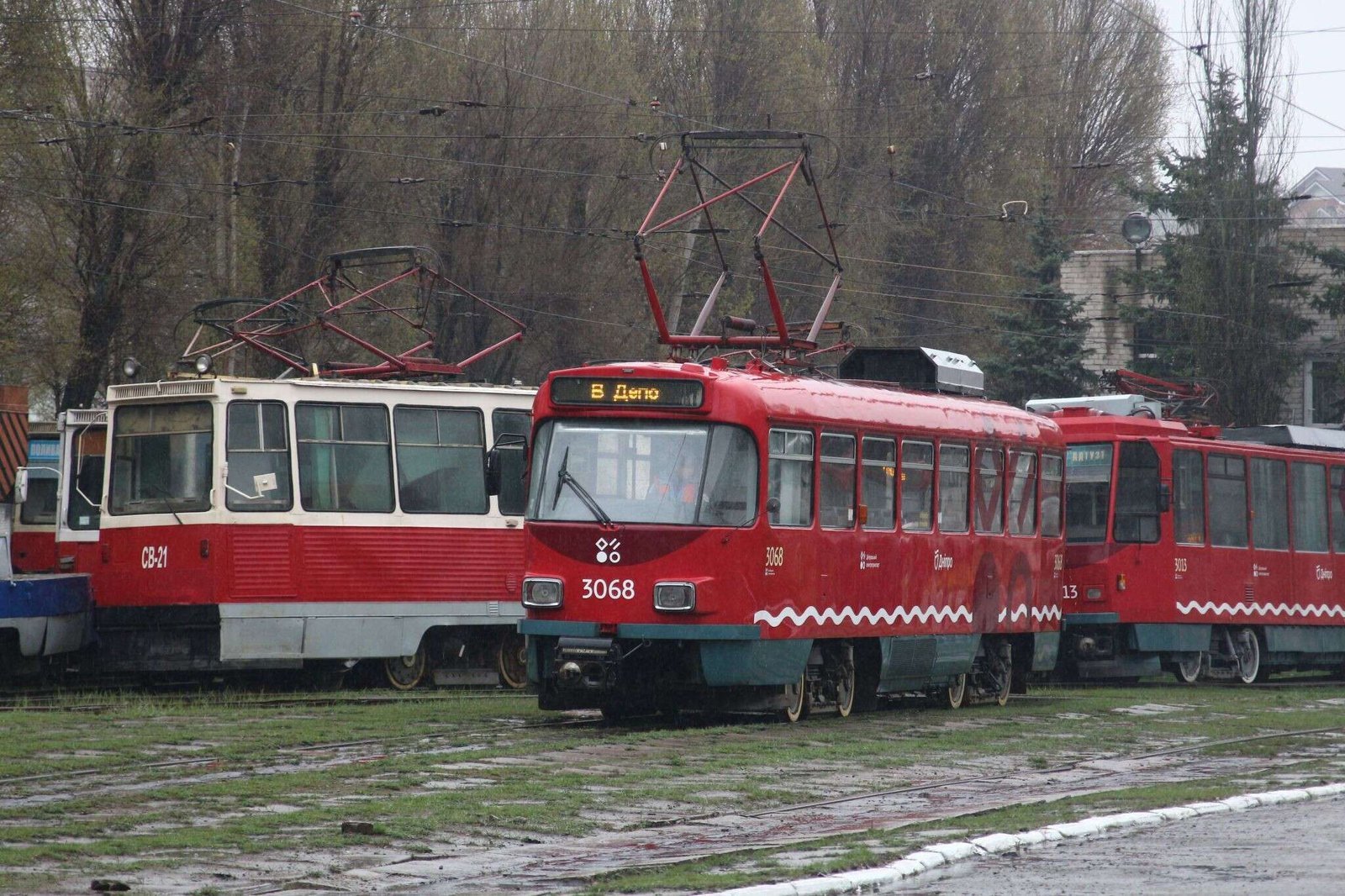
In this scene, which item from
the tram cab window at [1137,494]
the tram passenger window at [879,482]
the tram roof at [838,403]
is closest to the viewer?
the tram roof at [838,403]

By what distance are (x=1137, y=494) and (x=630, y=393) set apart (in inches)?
413

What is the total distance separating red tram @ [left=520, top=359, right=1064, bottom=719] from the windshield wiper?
15 millimetres

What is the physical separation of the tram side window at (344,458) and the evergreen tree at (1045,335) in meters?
27.4

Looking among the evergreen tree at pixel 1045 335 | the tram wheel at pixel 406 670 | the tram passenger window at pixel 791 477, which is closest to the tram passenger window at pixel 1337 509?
the tram wheel at pixel 406 670

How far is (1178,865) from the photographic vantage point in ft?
31.8

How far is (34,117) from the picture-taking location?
1171 inches

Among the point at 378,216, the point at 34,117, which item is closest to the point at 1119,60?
the point at 378,216

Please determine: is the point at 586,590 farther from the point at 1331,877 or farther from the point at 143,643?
the point at 1331,877

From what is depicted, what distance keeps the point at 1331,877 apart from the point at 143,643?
1367 cm

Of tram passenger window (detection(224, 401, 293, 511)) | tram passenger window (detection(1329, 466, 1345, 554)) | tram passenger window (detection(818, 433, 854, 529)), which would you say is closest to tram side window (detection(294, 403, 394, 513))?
tram passenger window (detection(224, 401, 293, 511))

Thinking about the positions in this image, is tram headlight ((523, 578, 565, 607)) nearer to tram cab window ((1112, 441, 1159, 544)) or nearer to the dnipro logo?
the dnipro logo

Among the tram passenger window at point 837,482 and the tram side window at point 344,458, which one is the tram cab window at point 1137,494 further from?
the tram side window at point 344,458

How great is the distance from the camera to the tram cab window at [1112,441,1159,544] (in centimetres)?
2548

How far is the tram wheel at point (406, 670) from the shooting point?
22.2 m
